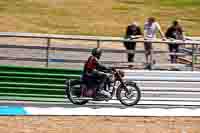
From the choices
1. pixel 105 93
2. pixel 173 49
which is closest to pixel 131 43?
pixel 173 49

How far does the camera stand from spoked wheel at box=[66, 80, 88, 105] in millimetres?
17062

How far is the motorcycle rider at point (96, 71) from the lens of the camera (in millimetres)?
16875

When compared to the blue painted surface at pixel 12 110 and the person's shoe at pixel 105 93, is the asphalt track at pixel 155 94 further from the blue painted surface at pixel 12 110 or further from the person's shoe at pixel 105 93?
the blue painted surface at pixel 12 110

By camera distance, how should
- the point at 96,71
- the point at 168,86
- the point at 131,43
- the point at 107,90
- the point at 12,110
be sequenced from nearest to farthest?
the point at 12,110 < the point at 96,71 < the point at 107,90 < the point at 168,86 < the point at 131,43

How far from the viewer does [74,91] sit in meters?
17.1

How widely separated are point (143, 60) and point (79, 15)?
2122cm

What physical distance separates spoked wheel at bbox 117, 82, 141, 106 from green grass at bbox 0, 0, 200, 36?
1681 cm

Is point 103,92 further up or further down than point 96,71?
Answer: further down

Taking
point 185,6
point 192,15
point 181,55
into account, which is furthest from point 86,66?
point 185,6

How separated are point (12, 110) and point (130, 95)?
3007 mm

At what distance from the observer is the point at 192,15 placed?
42156mm

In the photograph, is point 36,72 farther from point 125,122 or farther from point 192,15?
point 192,15

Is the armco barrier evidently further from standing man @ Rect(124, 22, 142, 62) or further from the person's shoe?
standing man @ Rect(124, 22, 142, 62)

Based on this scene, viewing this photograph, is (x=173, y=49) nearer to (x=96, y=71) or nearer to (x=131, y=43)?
(x=131, y=43)
